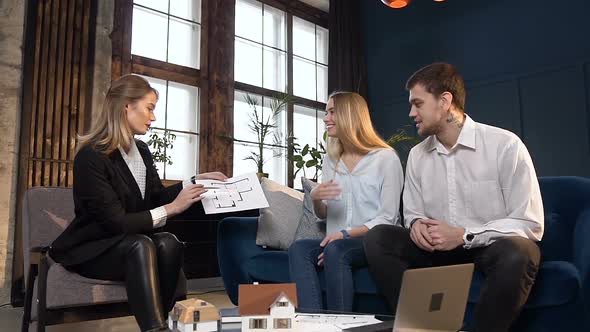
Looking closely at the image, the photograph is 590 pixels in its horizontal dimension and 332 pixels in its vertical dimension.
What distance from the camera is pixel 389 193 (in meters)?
2.15

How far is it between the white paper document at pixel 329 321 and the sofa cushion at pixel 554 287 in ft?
2.30

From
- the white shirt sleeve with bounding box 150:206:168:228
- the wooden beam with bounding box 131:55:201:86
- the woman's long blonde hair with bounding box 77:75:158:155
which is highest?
the wooden beam with bounding box 131:55:201:86

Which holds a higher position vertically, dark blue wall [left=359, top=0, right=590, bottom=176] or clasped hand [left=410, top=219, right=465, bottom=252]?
dark blue wall [left=359, top=0, right=590, bottom=176]

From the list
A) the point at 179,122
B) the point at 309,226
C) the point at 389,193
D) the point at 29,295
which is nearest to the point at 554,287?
the point at 389,193

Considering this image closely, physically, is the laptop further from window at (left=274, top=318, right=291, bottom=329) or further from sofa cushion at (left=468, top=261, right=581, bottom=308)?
sofa cushion at (left=468, top=261, right=581, bottom=308)

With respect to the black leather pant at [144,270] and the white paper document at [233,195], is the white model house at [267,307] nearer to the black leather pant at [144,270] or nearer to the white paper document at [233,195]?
the black leather pant at [144,270]

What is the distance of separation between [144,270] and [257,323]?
27.0 inches

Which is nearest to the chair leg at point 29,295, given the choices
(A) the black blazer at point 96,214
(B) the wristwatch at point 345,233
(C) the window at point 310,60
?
(A) the black blazer at point 96,214

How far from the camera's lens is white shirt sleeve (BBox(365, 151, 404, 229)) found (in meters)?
2.12

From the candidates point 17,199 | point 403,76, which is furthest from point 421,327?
point 403,76

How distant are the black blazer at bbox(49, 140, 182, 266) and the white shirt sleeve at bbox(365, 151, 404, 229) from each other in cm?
94

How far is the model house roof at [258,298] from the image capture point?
4.05 ft

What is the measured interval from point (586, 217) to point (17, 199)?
3.44 metres

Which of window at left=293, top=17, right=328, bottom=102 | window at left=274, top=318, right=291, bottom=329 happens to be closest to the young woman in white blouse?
window at left=274, top=318, right=291, bottom=329
